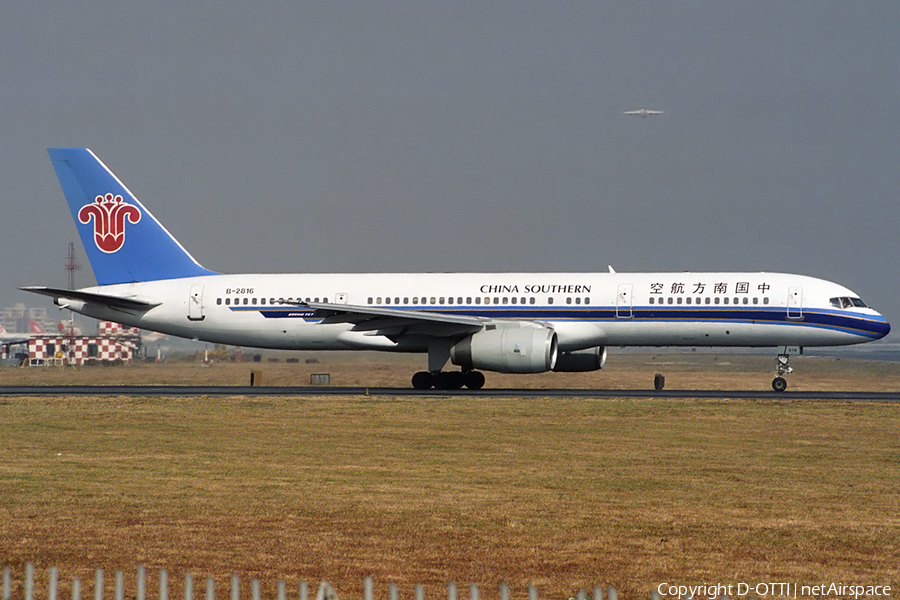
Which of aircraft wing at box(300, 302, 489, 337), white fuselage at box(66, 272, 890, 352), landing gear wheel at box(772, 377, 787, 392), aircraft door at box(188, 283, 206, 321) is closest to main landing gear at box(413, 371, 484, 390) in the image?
white fuselage at box(66, 272, 890, 352)

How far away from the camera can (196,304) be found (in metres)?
41.6

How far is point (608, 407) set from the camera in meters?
29.3

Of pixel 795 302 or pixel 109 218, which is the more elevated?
pixel 109 218

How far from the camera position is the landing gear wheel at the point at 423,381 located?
3875 cm

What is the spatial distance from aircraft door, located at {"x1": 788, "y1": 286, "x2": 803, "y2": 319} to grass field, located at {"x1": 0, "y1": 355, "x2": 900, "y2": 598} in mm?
7697

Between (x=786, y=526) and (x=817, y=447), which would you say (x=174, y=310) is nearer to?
(x=817, y=447)

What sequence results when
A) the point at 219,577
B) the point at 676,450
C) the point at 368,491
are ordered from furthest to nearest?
the point at 676,450
the point at 368,491
the point at 219,577

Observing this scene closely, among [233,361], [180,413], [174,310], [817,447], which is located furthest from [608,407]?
[233,361]

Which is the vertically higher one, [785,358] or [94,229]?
[94,229]

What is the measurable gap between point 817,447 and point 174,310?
88.7 ft

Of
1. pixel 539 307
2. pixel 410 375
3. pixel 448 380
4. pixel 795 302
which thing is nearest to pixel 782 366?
pixel 795 302

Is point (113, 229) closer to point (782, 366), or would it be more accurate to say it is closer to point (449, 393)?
point (449, 393)

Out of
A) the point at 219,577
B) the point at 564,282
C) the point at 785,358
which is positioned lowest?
the point at 219,577

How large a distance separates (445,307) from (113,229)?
13.6m
